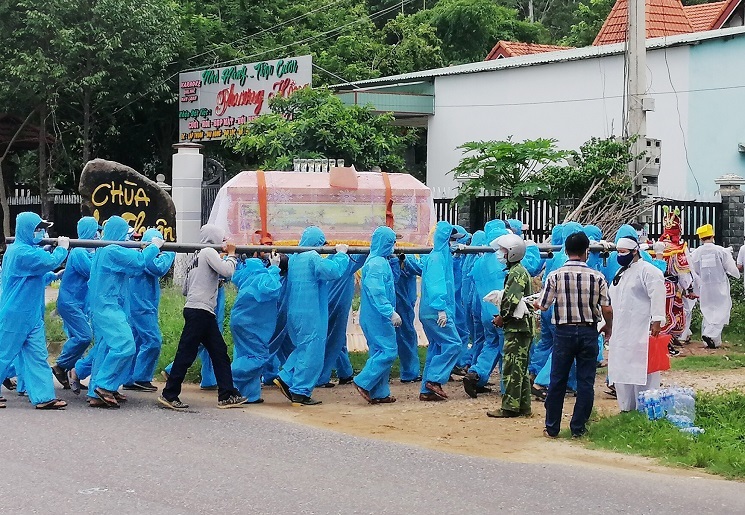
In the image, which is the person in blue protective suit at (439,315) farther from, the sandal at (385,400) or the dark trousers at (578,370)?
the dark trousers at (578,370)

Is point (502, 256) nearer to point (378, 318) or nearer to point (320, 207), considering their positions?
point (378, 318)

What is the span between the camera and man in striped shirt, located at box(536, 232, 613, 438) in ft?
31.0

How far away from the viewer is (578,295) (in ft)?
31.0

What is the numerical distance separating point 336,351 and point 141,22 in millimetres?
17534

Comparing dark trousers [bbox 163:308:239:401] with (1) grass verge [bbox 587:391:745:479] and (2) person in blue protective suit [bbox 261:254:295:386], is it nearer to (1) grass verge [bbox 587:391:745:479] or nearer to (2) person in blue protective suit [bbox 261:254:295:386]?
(2) person in blue protective suit [bbox 261:254:295:386]

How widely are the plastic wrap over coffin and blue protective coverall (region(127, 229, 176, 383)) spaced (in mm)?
3719

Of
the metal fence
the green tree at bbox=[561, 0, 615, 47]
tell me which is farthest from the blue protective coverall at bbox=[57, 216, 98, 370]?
the green tree at bbox=[561, 0, 615, 47]

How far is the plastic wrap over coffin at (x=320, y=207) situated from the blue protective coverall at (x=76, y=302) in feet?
12.7

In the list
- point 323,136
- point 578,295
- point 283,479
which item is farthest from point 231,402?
point 323,136

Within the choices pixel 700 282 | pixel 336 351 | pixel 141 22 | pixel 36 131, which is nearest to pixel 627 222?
pixel 700 282

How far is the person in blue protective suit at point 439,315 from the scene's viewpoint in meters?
11.3

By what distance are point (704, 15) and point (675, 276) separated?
19674 mm

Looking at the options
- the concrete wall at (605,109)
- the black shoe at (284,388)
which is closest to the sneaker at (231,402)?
the black shoe at (284,388)

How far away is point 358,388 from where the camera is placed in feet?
36.8
